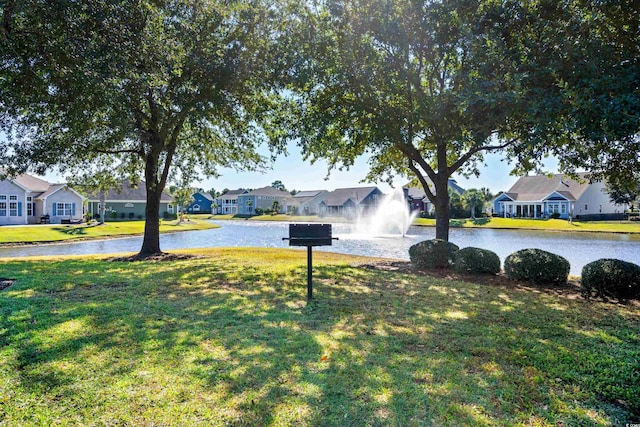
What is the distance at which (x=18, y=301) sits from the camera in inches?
245

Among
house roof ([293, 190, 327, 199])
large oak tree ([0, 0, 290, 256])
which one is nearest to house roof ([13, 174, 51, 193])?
large oak tree ([0, 0, 290, 256])

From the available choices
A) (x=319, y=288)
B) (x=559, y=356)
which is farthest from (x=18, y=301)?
(x=559, y=356)

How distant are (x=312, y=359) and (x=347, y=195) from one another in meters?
63.9

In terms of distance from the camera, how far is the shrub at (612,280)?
23.9ft

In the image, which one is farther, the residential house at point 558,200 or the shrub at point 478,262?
the residential house at point 558,200

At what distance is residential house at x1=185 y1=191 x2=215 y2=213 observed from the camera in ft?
271

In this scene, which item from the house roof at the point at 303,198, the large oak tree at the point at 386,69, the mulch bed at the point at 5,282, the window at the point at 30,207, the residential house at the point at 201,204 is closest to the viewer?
the mulch bed at the point at 5,282

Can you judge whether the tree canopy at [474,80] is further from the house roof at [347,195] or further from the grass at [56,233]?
the house roof at [347,195]

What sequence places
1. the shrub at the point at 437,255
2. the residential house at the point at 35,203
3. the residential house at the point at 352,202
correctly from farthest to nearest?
the residential house at the point at 352,202
the residential house at the point at 35,203
the shrub at the point at 437,255

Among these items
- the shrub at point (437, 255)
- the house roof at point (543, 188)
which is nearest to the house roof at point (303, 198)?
the house roof at point (543, 188)

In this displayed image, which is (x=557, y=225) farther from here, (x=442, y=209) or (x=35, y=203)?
(x=35, y=203)

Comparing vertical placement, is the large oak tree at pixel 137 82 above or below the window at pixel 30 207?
above

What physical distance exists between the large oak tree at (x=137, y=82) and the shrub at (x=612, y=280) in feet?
31.6

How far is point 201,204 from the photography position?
84.1 m
